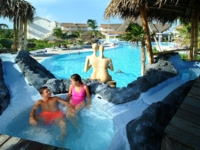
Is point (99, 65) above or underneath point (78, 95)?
above

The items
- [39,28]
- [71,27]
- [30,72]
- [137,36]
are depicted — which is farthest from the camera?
[71,27]

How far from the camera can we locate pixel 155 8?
7.76 metres

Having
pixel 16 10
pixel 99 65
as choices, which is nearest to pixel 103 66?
pixel 99 65

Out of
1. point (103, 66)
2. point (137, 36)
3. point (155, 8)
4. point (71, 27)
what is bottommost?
point (103, 66)

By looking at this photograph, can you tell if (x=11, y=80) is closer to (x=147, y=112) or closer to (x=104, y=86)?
(x=104, y=86)

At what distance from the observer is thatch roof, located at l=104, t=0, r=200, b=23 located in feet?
20.5

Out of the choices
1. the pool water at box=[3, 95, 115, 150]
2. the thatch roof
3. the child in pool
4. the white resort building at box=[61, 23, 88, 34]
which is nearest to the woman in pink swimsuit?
the pool water at box=[3, 95, 115, 150]

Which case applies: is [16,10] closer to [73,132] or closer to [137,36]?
[137,36]

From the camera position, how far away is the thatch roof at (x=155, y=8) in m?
6.24

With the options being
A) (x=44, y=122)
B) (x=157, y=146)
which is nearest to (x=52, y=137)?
(x=44, y=122)

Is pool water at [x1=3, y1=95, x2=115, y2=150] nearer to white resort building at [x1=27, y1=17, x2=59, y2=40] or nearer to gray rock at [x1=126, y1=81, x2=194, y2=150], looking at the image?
gray rock at [x1=126, y1=81, x2=194, y2=150]

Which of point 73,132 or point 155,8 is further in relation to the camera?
point 155,8

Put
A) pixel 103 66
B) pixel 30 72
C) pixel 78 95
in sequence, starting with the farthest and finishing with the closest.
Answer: pixel 30 72 → pixel 103 66 → pixel 78 95

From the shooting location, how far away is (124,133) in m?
2.86
